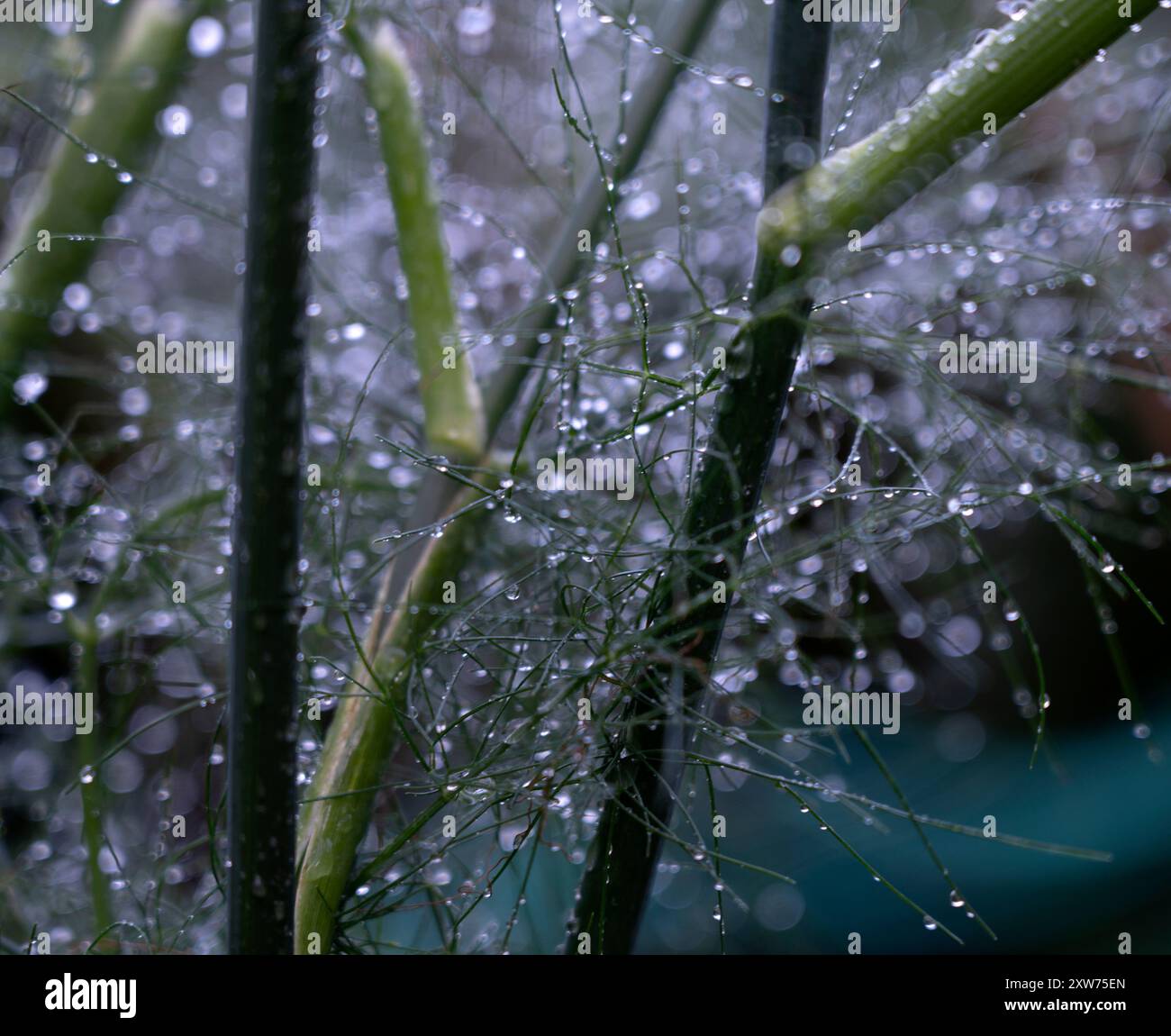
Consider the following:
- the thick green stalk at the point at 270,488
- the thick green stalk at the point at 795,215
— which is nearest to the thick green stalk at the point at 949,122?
the thick green stalk at the point at 795,215

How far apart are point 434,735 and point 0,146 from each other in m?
0.53

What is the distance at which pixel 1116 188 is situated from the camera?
49cm

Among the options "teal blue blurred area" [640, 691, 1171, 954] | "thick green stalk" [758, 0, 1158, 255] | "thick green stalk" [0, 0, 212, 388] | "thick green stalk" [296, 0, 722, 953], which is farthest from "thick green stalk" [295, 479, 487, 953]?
"teal blue blurred area" [640, 691, 1171, 954]

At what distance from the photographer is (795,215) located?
0.23 meters

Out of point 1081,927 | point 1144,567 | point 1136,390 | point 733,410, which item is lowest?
point 1081,927

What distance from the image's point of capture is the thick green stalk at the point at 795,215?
0.23m

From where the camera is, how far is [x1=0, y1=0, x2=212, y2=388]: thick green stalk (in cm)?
46

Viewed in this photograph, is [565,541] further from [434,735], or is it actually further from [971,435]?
[971,435]

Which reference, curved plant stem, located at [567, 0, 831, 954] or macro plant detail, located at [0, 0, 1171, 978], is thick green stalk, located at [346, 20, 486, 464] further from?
curved plant stem, located at [567, 0, 831, 954]

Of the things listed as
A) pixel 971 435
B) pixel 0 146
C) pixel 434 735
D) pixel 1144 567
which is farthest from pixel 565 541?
pixel 1144 567

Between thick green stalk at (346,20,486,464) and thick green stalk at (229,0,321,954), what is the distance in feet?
0.43

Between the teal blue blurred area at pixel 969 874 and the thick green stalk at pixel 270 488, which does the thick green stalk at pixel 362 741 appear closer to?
the thick green stalk at pixel 270 488

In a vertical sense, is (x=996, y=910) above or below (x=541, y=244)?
below

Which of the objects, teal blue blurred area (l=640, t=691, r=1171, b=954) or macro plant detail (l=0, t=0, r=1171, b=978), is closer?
macro plant detail (l=0, t=0, r=1171, b=978)
